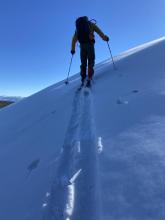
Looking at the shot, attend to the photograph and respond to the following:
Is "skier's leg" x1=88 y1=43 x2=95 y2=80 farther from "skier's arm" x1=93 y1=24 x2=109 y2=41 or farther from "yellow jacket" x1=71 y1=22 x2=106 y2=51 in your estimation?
"skier's arm" x1=93 y1=24 x2=109 y2=41

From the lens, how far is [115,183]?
3.29m

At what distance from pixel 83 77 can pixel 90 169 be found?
22.7 ft

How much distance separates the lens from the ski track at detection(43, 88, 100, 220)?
3123mm

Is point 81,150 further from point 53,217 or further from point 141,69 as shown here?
point 141,69

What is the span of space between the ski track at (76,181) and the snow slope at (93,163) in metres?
0.01

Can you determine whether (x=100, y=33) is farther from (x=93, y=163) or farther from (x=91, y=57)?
(x=93, y=163)

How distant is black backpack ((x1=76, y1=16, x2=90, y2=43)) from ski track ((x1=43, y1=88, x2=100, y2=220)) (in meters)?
5.17

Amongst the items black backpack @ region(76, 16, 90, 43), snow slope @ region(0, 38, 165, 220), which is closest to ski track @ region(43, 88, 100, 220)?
snow slope @ region(0, 38, 165, 220)

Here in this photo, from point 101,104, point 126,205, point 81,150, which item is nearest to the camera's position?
point 126,205

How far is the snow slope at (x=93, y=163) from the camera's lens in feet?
10.0

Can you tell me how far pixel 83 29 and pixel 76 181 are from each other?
710 centimetres

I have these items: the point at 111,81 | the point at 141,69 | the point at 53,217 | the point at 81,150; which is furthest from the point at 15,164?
the point at 141,69

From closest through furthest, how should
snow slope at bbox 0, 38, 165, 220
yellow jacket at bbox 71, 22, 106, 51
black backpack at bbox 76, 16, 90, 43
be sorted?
snow slope at bbox 0, 38, 165, 220, black backpack at bbox 76, 16, 90, 43, yellow jacket at bbox 71, 22, 106, 51

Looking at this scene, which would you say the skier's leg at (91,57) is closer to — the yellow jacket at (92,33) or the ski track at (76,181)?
the yellow jacket at (92,33)
